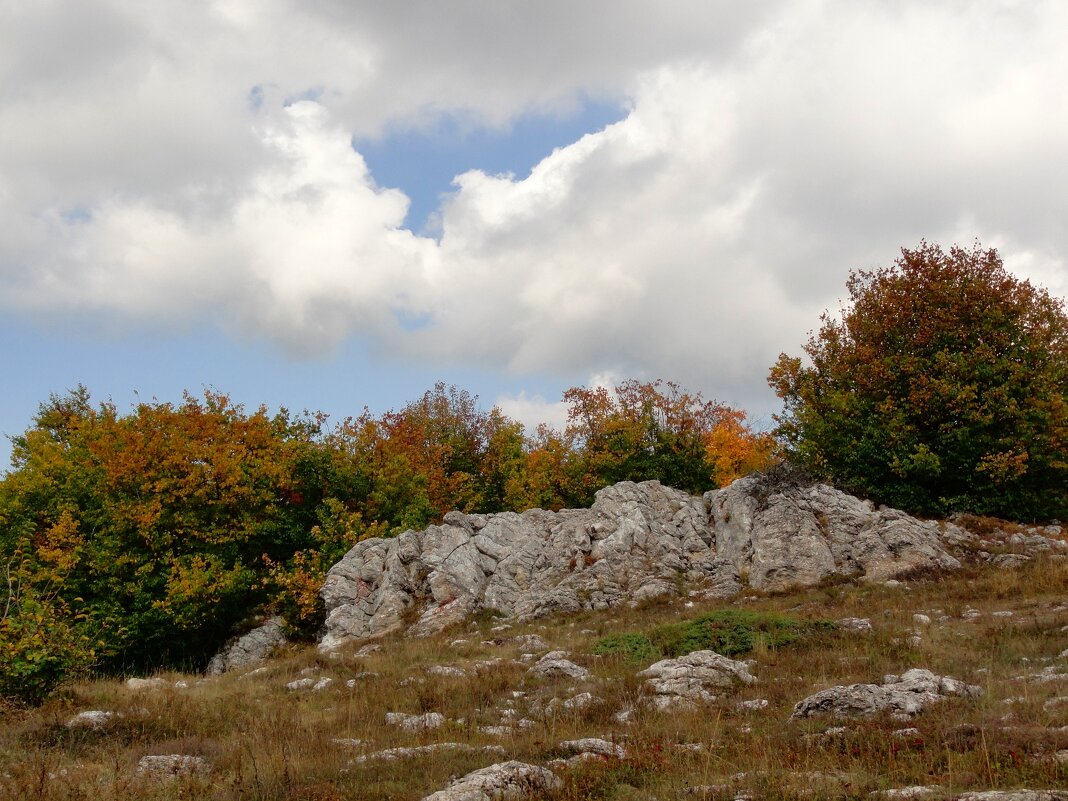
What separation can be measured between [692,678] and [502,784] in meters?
6.14

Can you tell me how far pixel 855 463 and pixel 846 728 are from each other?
2484 centimetres

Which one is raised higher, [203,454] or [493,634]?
[203,454]

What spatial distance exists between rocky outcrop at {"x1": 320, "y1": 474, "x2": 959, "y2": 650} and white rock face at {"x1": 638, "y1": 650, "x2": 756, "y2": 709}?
1066cm

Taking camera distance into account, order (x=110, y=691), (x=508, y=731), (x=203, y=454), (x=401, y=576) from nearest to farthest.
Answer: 1. (x=508, y=731)
2. (x=110, y=691)
3. (x=401, y=576)
4. (x=203, y=454)

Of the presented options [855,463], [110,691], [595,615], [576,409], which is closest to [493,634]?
[595,615]

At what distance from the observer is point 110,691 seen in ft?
55.1

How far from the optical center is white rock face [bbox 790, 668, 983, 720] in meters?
9.57

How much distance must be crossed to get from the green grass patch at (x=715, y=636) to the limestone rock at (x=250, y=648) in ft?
58.6

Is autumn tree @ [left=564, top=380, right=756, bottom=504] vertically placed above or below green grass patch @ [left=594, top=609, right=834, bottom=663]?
above

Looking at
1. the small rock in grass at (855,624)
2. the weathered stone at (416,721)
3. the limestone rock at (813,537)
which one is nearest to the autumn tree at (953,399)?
the limestone rock at (813,537)

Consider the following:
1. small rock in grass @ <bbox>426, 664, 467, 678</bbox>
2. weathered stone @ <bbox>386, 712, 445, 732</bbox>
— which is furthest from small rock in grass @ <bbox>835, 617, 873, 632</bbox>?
weathered stone @ <bbox>386, 712, 445, 732</bbox>

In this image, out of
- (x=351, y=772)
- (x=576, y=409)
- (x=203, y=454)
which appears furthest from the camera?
(x=576, y=409)

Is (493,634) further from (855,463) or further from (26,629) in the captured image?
(855,463)

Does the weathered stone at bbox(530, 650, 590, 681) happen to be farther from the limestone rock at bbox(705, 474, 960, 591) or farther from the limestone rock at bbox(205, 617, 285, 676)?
the limestone rock at bbox(205, 617, 285, 676)
